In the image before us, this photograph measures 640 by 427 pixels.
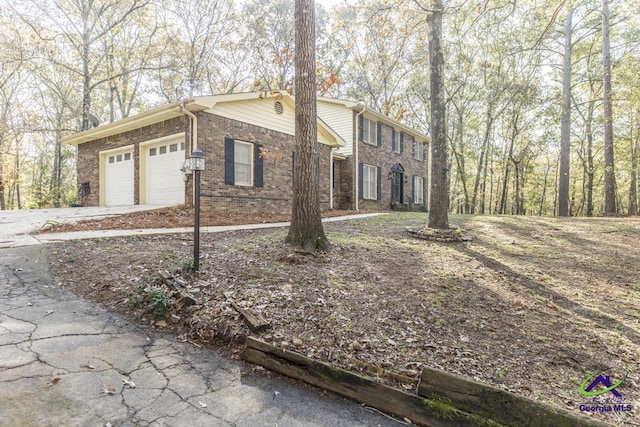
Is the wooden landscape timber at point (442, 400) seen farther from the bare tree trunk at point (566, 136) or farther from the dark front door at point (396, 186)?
the dark front door at point (396, 186)

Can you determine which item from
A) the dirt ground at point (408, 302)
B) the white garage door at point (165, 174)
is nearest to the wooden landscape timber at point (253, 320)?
the dirt ground at point (408, 302)

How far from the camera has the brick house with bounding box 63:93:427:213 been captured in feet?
31.3

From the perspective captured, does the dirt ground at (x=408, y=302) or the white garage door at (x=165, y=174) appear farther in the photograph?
the white garage door at (x=165, y=174)

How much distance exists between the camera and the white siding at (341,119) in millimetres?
14883

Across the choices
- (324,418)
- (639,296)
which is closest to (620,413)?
(324,418)

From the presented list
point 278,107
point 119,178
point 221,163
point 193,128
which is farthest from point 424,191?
point 119,178

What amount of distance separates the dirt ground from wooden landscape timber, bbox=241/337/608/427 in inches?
5.6

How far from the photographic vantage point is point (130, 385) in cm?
209

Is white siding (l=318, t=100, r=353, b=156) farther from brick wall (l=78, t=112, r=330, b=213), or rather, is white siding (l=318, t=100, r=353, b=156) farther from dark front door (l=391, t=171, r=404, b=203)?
dark front door (l=391, t=171, r=404, b=203)

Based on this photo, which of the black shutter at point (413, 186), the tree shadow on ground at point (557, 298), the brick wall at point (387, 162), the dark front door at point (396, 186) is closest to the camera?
the tree shadow on ground at point (557, 298)

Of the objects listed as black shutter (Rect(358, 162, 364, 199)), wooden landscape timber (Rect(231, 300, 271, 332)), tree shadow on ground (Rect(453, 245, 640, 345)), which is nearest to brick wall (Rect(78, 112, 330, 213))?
black shutter (Rect(358, 162, 364, 199))

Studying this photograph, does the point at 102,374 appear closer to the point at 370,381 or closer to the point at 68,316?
the point at 68,316

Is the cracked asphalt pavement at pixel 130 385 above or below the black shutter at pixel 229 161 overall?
below

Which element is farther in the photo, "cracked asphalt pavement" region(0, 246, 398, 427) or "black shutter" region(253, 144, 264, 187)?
"black shutter" region(253, 144, 264, 187)
